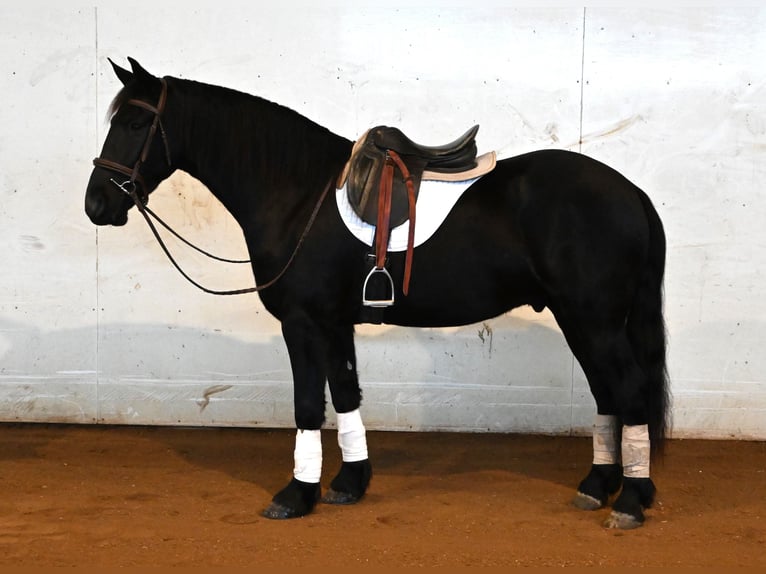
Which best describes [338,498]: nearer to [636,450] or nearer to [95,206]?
[636,450]

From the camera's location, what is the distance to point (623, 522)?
3.14 metres

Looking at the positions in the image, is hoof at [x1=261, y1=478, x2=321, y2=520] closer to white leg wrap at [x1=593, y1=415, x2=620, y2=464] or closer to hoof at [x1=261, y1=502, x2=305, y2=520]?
hoof at [x1=261, y1=502, x2=305, y2=520]

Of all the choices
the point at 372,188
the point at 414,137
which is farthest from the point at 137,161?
the point at 414,137

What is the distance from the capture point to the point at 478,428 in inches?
186

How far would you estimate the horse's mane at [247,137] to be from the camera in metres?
3.31

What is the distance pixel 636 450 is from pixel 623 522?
264 mm

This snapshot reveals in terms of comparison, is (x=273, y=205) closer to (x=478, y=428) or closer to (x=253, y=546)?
(x=253, y=546)

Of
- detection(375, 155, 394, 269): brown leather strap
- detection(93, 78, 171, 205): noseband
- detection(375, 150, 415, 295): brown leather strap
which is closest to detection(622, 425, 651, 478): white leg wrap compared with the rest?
detection(375, 150, 415, 295): brown leather strap

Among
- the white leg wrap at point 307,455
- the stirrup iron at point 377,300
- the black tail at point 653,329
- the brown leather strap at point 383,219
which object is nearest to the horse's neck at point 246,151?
the brown leather strap at point 383,219

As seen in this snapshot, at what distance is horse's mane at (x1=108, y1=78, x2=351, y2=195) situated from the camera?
10.9 ft

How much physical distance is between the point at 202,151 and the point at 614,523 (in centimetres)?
208

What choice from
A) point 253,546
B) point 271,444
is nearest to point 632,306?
point 253,546

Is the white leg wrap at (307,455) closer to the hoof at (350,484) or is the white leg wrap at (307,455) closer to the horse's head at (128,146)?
the hoof at (350,484)

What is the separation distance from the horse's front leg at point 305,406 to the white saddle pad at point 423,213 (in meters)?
0.39
